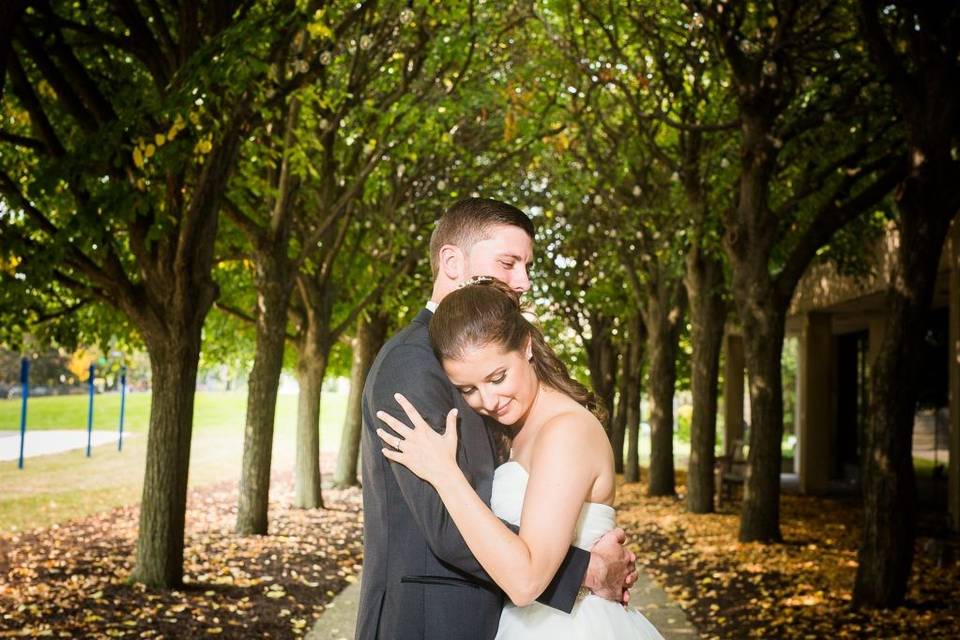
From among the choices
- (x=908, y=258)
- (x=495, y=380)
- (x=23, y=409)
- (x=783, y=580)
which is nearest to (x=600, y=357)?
(x=783, y=580)

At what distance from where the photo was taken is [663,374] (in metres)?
22.2

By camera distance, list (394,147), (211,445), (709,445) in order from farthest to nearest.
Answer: (211,445)
(709,445)
(394,147)

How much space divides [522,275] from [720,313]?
58.3 feet

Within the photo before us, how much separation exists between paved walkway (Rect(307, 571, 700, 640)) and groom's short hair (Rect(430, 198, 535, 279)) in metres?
5.58

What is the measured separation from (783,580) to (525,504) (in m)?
9.39

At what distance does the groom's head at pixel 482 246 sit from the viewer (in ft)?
11.3

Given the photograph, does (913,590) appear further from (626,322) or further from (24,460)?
(626,322)

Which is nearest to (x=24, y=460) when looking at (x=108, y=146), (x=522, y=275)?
(x=108, y=146)

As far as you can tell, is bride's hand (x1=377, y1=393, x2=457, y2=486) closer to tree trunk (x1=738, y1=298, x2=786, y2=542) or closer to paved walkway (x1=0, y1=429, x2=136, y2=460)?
paved walkway (x1=0, y1=429, x2=136, y2=460)

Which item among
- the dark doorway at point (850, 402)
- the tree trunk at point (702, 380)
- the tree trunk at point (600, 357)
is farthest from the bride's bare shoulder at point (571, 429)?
the tree trunk at point (600, 357)

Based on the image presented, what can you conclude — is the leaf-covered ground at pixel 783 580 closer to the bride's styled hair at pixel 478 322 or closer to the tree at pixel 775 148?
the tree at pixel 775 148

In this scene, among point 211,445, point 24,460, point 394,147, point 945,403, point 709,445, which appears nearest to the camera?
point 24,460

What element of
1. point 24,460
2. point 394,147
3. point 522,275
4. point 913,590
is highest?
point 394,147

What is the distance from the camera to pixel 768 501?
14.1m
